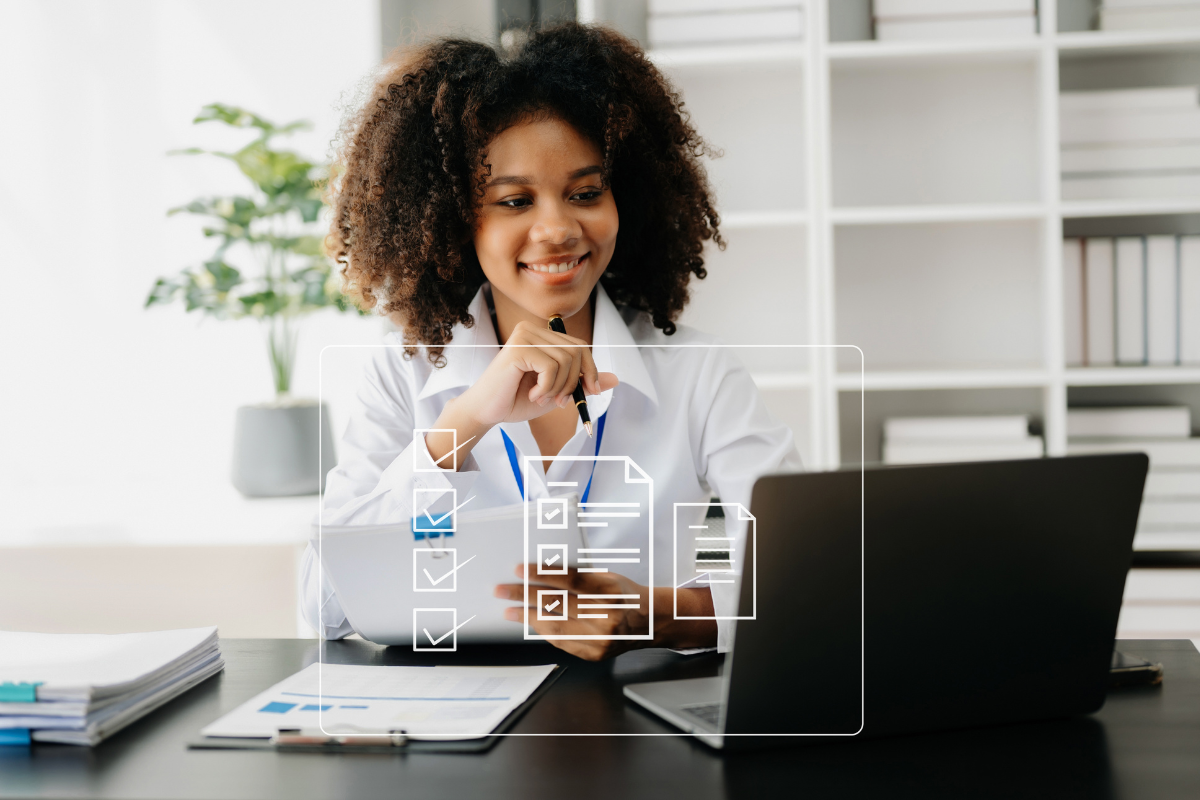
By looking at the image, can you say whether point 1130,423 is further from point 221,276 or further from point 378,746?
point 221,276

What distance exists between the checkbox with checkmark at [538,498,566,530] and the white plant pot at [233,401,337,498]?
1.39 metres

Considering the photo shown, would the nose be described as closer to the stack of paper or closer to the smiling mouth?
the smiling mouth

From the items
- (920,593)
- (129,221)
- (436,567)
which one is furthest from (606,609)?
(129,221)

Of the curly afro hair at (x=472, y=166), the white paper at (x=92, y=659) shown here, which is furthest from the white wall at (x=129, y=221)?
the white paper at (x=92, y=659)

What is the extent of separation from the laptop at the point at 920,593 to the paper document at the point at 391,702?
6.8 inches

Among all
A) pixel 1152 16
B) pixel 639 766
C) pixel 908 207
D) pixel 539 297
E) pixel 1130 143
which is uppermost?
pixel 1152 16

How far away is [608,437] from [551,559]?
0.57 feet

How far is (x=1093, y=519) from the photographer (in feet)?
2.23

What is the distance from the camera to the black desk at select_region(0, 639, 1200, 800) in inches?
24.7

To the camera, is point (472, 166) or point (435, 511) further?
point (472, 166)

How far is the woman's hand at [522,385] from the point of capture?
0.80m

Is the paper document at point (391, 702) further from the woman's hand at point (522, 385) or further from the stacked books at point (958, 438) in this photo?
the stacked books at point (958, 438)

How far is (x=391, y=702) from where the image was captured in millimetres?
757

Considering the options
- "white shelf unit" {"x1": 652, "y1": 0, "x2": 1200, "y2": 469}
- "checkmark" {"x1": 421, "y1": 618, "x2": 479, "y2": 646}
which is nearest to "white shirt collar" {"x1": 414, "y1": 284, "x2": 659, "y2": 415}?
"checkmark" {"x1": 421, "y1": 618, "x2": 479, "y2": 646}
